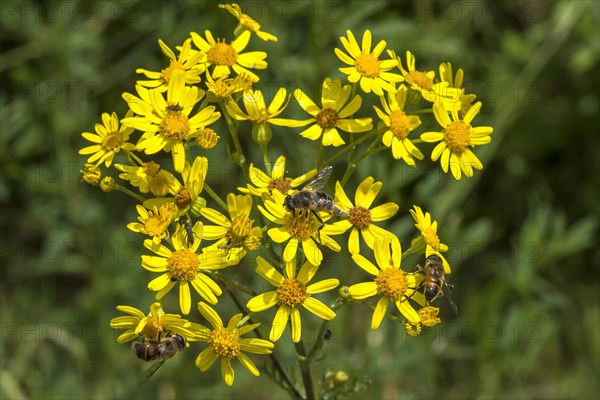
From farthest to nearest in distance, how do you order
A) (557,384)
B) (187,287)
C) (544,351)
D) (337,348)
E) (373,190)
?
(544,351)
(557,384)
(337,348)
(373,190)
(187,287)

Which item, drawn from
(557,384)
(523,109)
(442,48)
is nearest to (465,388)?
(557,384)

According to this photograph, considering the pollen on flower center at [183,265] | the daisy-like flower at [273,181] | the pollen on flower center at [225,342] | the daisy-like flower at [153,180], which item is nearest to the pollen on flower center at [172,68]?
the daisy-like flower at [153,180]

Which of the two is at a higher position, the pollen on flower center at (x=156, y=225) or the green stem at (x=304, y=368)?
the pollen on flower center at (x=156, y=225)

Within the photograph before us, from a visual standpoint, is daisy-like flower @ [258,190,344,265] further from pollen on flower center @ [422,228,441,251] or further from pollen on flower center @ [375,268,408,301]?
pollen on flower center @ [422,228,441,251]

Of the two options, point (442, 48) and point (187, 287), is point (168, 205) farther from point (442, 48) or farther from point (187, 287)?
point (442, 48)

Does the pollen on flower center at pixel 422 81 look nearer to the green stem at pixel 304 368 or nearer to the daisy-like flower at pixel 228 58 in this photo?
the daisy-like flower at pixel 228 58

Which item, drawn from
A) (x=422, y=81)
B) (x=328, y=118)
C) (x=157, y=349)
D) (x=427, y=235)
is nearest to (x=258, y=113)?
(x=328, y=118)
